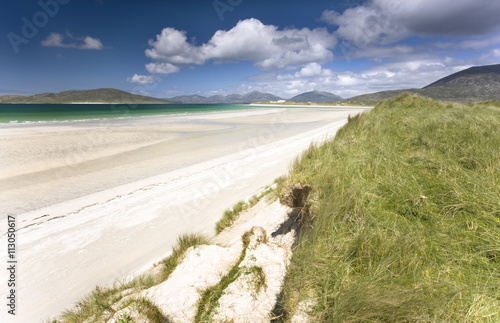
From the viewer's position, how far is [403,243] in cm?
211

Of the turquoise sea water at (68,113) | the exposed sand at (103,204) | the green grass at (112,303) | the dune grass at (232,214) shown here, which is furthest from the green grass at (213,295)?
the turquoise sea water at (68,113)

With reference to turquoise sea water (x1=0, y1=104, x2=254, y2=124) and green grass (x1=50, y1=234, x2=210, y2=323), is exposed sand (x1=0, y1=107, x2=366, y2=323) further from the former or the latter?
turquoise sea water (x1=0, y1=104, x2=254, y2=124)

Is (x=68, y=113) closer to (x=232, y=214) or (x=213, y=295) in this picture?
(x=232, y=214)

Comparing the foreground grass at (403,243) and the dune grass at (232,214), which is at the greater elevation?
the foreground grass at (403,243)

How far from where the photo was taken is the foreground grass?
5.20 feet

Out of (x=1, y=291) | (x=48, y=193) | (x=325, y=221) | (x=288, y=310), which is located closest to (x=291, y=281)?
(x=288, y=310)

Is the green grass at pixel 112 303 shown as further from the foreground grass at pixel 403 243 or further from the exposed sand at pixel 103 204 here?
the foreground grass at pixel 403 243

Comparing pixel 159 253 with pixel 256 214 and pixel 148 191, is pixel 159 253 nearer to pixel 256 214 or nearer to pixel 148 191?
pixel 256 214

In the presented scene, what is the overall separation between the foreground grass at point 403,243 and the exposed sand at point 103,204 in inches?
120

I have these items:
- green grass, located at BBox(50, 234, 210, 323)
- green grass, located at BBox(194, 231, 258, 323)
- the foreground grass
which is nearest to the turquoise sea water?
green grass, located at BBox(50, 234, 210, 323)

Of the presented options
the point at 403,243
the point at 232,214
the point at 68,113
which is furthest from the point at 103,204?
the point at 68,113

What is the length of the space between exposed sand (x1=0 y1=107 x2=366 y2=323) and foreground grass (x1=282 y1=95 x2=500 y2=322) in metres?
3.06

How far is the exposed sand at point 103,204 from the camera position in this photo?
375 centimetres

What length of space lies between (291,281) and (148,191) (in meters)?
5.78
